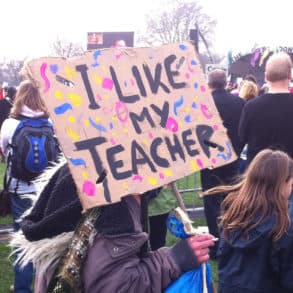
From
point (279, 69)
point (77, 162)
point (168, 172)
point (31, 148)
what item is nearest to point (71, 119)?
point (77, 162)

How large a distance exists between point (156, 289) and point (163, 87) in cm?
73

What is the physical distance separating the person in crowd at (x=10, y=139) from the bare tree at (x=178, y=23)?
A: 41.9 meters

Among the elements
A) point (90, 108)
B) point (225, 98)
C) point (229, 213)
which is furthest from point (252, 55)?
point (90, 108)

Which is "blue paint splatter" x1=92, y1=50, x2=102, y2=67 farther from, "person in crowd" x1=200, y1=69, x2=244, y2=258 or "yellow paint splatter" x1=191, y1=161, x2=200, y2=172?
"person in crowd" x1=200, y1=69, x2=244, y2=258

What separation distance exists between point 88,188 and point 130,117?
1.11 ft

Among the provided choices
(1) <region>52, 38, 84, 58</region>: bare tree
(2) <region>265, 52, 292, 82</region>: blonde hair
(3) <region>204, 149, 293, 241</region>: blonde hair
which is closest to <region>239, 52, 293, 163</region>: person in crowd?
(2) <region>265, 52, 292, 82</region>: blonde hair

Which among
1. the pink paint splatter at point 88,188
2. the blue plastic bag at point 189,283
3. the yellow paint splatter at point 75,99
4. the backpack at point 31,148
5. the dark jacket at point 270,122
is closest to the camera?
the pink paint splatter at point 88,188

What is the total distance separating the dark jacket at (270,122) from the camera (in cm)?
429

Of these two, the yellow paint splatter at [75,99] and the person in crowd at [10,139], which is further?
the person in crowd at [10,139]

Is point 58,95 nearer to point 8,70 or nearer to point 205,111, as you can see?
point 205,111

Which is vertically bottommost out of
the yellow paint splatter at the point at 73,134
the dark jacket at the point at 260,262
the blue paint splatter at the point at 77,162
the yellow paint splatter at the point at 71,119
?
the dark jacket at the point at 260,262

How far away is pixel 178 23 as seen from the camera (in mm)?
47156

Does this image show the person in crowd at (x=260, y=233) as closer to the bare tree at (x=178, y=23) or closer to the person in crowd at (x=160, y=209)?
the person in crowd at (x=160, y=209)

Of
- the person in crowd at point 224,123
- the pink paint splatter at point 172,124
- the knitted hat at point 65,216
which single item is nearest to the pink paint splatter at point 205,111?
the pink paint splatter at point 172,124
